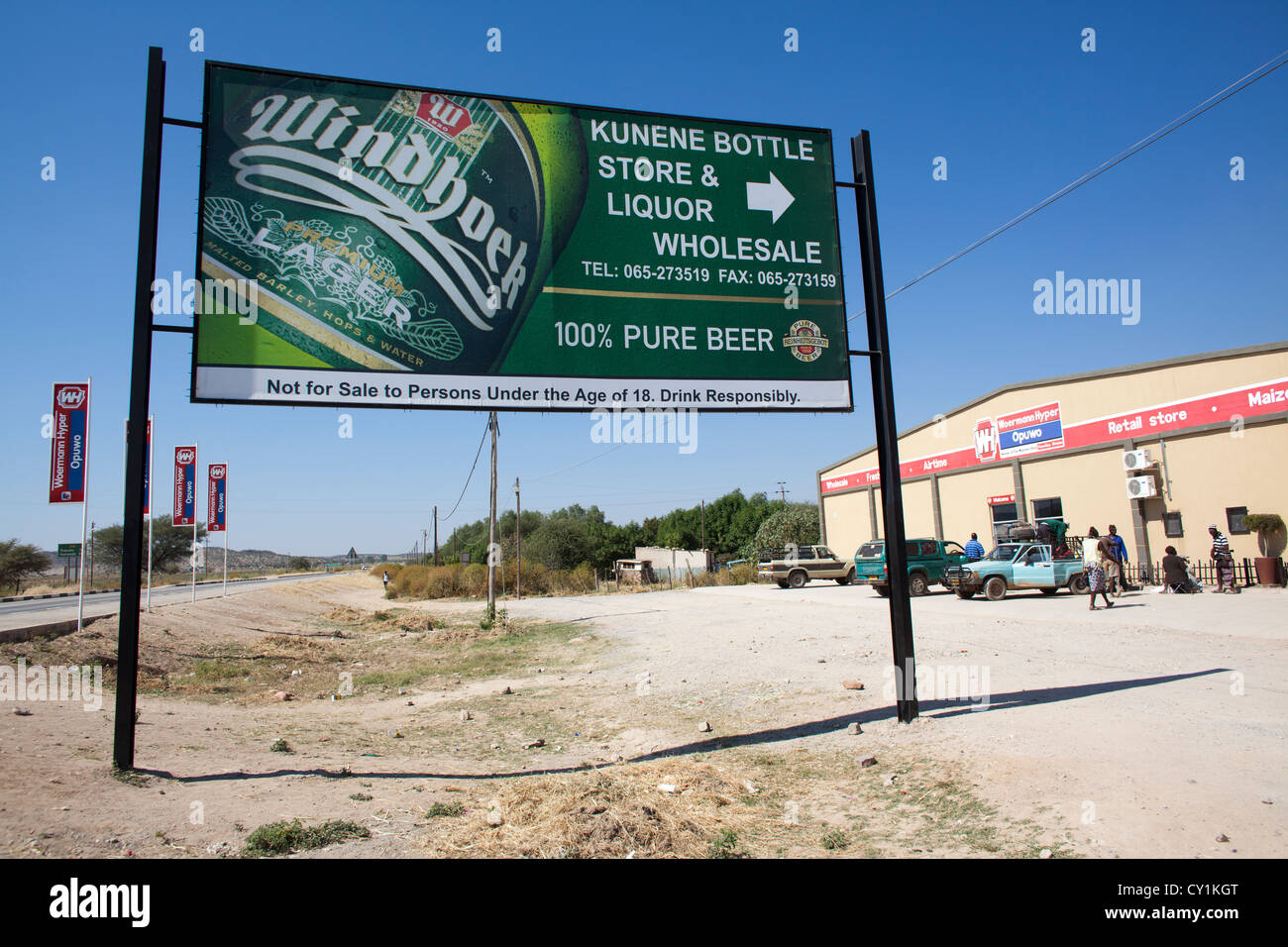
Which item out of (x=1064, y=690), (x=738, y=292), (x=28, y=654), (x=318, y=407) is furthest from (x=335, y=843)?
(x=28, y=654)

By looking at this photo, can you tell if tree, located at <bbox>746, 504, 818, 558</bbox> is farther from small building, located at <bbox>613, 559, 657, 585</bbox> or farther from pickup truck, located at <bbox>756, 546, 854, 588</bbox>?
pickup truck, located at <bbox>756, 546, 854, 588</bbox>

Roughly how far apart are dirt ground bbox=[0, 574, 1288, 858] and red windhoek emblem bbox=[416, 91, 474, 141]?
20.0ft

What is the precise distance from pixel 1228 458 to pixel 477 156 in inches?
996

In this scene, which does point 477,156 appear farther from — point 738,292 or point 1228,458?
point 1228,458

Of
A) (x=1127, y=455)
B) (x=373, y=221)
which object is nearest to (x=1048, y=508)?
(x=1127, y=455)

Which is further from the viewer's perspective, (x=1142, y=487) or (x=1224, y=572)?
(x=1142, y=487)

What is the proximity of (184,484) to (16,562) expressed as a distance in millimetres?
49505

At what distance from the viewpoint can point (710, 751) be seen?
283 inches

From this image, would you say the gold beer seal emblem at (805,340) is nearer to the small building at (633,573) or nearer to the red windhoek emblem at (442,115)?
the red windhoek emblem at (442,115)

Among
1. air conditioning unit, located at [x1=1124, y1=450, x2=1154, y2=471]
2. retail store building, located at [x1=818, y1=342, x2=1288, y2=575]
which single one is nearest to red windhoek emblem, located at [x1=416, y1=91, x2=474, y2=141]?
retail store building, located at [x1=818, y1=342, x2=1288, y2=575]

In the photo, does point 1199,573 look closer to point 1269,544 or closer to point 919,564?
point 1269,544

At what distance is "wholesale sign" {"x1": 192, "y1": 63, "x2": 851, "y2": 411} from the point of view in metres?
6.29

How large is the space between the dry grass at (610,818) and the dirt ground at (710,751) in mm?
23

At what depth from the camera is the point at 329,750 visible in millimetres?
7699
